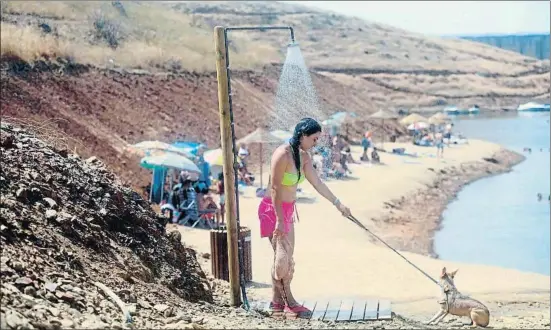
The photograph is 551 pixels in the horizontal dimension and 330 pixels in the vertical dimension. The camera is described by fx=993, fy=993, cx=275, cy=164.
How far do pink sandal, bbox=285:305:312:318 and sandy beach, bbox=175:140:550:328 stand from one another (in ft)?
6.67

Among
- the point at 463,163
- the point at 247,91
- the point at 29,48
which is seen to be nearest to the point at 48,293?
the point at 29,48

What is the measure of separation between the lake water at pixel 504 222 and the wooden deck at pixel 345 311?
11.4 metres

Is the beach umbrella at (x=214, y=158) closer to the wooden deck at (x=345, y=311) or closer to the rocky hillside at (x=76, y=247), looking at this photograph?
the rocky hillside at (x=76, y=247)

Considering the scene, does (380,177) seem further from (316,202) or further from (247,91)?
(247,91)

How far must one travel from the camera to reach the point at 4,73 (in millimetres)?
25516

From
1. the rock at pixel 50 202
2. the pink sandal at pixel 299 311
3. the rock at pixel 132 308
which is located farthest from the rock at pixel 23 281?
the pink sandal at pixel 299 311

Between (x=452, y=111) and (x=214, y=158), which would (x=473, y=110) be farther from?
(x=214, y=158)

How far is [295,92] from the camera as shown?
28.7 feet

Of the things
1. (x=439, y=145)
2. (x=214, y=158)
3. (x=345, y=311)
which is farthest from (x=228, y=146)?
(x=439, y=145)

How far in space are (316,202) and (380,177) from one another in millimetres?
8199

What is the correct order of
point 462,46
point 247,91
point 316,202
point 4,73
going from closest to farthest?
1. point 316,202
2. point 4,73
3. point 247,91
4. point 462,46

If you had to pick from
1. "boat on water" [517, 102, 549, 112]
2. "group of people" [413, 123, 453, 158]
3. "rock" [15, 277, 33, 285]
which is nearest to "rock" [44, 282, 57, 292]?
"rock" [15, 277, 33, 285]

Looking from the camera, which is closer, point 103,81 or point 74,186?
point 74,186

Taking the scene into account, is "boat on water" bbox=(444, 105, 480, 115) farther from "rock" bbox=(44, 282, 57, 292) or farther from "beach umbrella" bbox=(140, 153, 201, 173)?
"rock" bbox=(44, 282, 57, 292)
